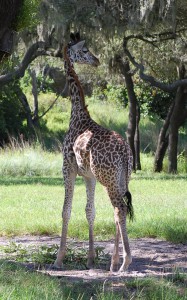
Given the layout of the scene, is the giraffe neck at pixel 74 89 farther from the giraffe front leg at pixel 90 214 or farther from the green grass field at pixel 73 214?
the green grass field at pixel 73 214

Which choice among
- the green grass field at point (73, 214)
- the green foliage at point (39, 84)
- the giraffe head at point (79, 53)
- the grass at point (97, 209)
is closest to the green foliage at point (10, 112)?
the green grass field at point (73, 214)

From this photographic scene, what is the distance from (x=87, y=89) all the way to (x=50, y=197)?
2633cm

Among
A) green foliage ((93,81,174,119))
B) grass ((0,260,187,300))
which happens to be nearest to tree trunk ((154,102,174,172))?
green foliage ((93,81,174,119))

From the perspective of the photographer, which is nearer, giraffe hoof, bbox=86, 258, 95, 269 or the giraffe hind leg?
→ the giraffe hind leg

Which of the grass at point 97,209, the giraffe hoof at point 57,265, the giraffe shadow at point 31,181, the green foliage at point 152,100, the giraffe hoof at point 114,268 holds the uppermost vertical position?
the green foliage at point 152,100

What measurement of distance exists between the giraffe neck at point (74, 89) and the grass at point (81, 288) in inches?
105

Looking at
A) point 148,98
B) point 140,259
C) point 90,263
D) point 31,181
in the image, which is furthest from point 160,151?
point 90,263

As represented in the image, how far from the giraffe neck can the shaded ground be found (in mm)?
1875

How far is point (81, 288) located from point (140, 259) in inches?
97.4

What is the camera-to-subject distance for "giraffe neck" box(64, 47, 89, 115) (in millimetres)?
8797

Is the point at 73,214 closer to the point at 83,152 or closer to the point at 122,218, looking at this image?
the point at 83,152

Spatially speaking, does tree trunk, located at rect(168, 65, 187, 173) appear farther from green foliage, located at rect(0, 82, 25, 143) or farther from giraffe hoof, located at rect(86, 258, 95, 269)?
giraffe hoof, located at rect(86, 258, 95, 269)

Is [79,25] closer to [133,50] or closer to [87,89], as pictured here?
[133,50]

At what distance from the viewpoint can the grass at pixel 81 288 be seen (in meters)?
5.59
